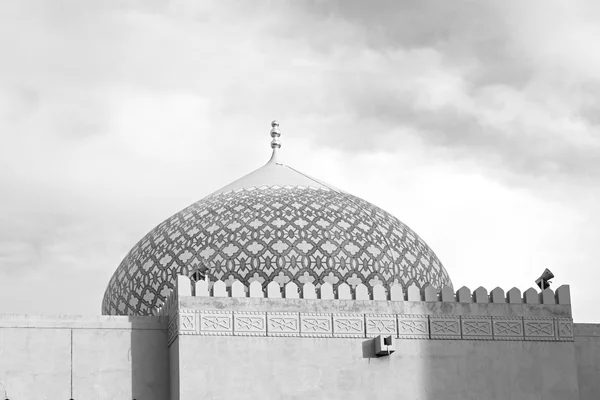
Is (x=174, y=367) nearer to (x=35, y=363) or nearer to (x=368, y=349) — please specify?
(x=35, y=363)

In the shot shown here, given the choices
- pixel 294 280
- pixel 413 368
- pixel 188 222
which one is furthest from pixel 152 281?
pixel 413 368

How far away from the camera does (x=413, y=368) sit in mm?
11789

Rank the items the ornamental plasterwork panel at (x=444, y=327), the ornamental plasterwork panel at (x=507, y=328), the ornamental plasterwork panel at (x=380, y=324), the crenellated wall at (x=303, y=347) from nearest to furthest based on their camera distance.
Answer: the crenellated wall at (x=303, y=347)
the ornamental plasterwork panel at (x=380, y=324)
the ornamental plasterwork panel at (x=444, y=327)
the ornamental plasterwork panel at (x=507, y=328)

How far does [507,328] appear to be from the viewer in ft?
39.7

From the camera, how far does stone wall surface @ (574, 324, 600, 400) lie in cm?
1277

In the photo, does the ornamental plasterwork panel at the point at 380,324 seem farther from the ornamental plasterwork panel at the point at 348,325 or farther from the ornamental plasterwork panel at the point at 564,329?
the ornamental plasterwork panel at the point at 564,329

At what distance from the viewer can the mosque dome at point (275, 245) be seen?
43.2 ft

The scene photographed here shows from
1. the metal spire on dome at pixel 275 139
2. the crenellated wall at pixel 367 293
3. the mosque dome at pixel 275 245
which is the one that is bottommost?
the crenellated wall at pixel 367 293

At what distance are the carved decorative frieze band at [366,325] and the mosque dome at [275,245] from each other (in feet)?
4.43

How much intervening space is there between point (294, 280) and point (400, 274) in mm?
1468

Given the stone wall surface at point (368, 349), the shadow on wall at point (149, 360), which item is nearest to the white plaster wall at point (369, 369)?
the stone wall surface at point (368, 349)

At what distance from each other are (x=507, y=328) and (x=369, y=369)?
154 centimetres

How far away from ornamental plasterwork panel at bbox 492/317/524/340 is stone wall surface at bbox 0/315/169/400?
3.36 m

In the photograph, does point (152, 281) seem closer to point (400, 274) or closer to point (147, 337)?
point (147, 337)
